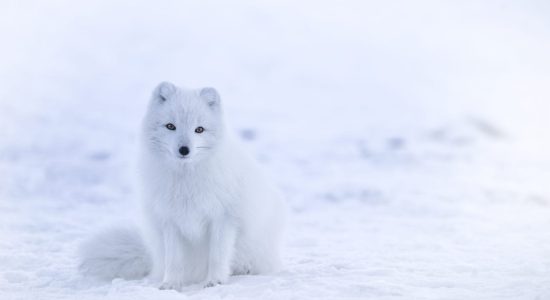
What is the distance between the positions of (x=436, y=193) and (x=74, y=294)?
626 centimetres

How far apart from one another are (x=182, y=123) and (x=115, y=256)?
3.74 feet

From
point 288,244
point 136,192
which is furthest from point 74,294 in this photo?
point 288,244

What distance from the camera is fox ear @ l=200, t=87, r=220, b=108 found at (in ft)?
12.3

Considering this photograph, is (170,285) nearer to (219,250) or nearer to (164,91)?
(219,250)

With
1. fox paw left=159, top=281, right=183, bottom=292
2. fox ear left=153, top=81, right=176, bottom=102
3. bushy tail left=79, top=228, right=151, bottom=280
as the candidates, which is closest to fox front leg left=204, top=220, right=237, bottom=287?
fox paw left=159, top=281, right=183, bottom=292

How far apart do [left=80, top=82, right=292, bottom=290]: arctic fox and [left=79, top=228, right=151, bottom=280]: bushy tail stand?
0.05 meters

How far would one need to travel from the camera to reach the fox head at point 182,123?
3.54 m

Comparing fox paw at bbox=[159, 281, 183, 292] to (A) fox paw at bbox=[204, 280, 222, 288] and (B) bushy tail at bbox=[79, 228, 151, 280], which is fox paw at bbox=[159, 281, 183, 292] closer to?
(A) fox paw at bbox=[204, 280, 222, 288]

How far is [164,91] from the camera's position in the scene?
146 inches

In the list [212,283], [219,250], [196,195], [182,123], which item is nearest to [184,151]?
[182,123]

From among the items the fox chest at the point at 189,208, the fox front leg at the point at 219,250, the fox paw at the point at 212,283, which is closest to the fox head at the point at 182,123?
the fox chest at the point at 189,208

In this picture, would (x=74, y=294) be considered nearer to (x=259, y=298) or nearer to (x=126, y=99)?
(x=259, y=298)

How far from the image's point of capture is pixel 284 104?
15133 mm

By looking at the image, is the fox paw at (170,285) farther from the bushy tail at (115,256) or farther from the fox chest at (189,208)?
the bushy tail at (115,256)
